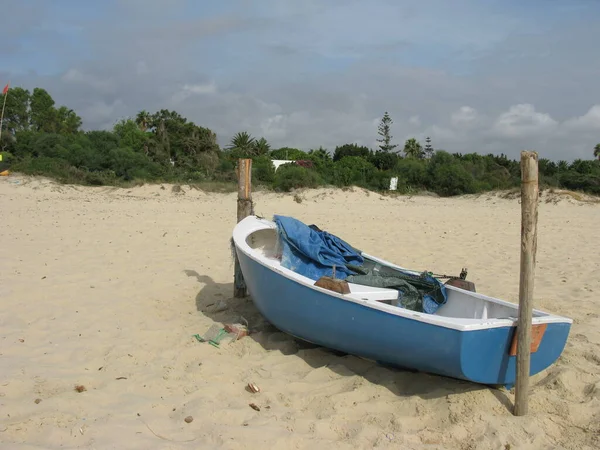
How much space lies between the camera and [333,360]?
5051mm

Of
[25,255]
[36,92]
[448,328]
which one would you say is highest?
[36,92]

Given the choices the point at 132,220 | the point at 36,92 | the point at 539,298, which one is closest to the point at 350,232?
the point at 132,220

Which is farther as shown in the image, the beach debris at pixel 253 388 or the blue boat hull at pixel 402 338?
the beach debris at pixel 253 388

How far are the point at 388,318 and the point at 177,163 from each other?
35.5m

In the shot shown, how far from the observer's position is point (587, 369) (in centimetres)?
450

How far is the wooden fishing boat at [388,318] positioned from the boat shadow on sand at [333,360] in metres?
0.18

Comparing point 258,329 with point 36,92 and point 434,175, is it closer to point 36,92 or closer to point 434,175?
point 434,175

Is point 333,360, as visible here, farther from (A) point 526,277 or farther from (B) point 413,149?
(B) point 413,149

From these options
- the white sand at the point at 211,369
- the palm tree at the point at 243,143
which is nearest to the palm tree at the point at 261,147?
the palm tree at the point at 243,143

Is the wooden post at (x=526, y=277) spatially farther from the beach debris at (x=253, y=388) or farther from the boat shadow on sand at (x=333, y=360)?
the beach debris at (x=253, y=388)

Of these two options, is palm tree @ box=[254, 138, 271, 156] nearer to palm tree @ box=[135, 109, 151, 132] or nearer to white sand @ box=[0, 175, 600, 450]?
palm tree @ box=[135, 109, 151, 132]

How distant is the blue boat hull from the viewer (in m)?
3.87

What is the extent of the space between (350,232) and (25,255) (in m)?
7.08

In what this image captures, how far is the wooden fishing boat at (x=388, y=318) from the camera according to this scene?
12.8 feet
